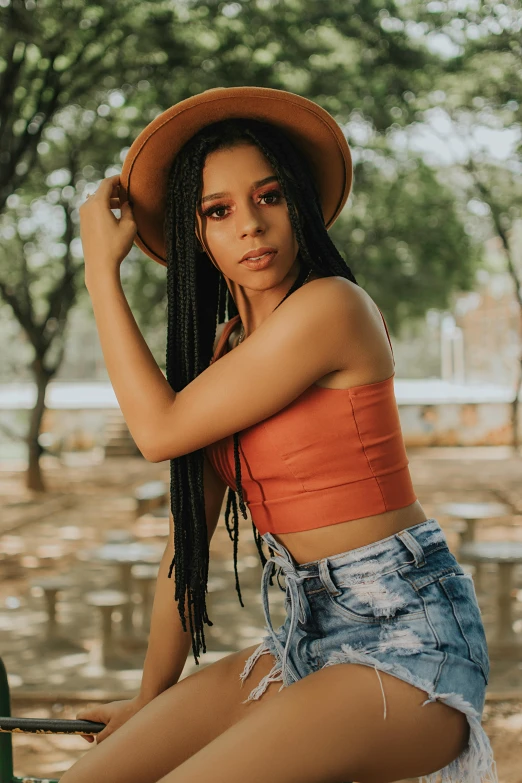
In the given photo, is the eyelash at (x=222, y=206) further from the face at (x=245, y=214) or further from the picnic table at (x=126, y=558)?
the picnic table at (x=126, y=558)

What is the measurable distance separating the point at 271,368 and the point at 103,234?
455mm

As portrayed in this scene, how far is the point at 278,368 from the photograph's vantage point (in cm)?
147

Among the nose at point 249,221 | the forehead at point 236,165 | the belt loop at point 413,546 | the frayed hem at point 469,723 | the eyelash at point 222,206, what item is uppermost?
the forehead at point 236,165

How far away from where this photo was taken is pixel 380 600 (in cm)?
145

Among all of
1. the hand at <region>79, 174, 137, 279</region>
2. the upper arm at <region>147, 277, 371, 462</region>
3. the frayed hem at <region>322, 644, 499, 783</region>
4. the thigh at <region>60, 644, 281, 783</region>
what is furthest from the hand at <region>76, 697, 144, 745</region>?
the hand at <region>79, 174, 137, 279</region>

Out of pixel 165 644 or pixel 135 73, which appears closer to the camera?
pixel 165 644

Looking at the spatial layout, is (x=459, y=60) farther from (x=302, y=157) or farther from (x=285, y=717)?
(x=285, y=717)

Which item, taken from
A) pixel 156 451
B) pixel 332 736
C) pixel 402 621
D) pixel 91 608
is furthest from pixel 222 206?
pixel 91 608

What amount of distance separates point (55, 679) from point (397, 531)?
457 centimetres

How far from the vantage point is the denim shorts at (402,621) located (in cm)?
139

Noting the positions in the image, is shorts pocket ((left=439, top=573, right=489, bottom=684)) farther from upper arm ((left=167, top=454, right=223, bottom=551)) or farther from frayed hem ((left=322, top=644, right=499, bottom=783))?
upper arm ((left=167, top=454, right=223, bottom=551))

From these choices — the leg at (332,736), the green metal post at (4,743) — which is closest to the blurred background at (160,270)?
the green metal post at (4,743)

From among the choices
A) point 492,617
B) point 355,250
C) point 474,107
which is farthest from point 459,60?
point 492,617

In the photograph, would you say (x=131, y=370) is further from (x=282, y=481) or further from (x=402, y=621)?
(x=402, y=621)
